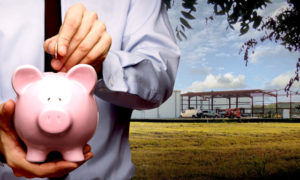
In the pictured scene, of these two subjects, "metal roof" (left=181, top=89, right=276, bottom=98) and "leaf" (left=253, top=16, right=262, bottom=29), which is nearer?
"leaf" (left=253, top=16, right=262, bottom=29)

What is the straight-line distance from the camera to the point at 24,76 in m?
0.59

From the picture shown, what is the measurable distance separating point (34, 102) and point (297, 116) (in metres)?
15.0

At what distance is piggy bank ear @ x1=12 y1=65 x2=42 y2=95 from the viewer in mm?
582

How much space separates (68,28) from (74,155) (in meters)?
0.22

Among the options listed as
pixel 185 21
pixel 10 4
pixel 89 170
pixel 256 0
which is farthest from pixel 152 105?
pixel 256 0

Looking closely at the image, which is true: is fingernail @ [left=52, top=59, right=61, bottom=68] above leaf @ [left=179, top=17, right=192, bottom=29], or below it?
below

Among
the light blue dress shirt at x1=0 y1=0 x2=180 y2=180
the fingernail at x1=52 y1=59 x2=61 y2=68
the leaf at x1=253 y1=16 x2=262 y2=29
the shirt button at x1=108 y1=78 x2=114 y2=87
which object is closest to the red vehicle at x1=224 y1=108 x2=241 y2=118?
the leaf at x1=253 y1=16 x2=262 y2=29

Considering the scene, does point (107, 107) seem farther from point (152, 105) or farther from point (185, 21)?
point (185, 21)

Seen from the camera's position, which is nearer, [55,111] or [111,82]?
[55,111]

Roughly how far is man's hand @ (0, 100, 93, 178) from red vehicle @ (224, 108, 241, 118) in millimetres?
13694

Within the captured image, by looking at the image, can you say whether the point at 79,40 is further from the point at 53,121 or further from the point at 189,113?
the point at 189,113

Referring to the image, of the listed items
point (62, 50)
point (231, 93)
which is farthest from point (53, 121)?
point (231, 93)

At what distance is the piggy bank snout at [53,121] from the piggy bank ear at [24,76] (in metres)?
0.08

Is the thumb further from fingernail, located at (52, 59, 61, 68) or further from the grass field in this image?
the grass field
